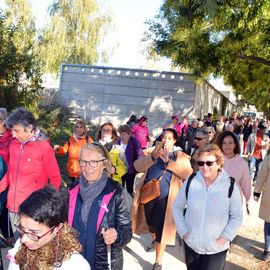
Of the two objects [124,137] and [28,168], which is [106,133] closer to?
[124,137]

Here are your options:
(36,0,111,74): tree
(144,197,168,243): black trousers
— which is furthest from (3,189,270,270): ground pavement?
(36,0,111,74): tree

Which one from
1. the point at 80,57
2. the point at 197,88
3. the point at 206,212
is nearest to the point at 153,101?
the point at 197,88

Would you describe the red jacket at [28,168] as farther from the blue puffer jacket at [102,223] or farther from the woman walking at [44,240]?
the woman walking at [44,240]

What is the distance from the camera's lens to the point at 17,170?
335cm

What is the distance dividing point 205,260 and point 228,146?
192 cm

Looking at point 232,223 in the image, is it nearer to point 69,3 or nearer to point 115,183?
point 115,183

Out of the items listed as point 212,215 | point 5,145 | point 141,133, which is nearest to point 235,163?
point 212,215

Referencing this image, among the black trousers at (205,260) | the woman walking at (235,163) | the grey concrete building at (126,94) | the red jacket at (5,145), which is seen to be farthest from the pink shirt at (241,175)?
the grey concrete building at (126,94)

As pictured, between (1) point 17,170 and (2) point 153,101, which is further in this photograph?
(2) point 153,101

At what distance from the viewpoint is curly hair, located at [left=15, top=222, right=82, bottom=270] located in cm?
163

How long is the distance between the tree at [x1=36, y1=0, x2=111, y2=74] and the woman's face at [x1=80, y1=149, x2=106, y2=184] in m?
20.8

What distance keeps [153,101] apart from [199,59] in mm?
5433

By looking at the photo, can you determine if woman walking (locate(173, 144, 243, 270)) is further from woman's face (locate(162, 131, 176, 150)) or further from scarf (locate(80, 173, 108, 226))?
woman's face (locate(162, 131, 176, 150))

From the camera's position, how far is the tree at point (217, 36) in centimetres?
1059
